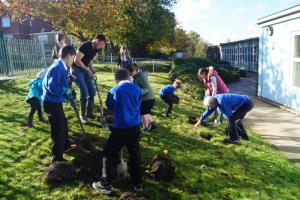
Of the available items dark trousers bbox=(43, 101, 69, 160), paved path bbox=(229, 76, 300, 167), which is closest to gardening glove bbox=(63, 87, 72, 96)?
dark trousers bbox=(43, 101, 69, 160)

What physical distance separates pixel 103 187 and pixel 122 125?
35.2 inches

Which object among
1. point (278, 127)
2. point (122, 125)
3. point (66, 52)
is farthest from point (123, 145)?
point (278, 127)

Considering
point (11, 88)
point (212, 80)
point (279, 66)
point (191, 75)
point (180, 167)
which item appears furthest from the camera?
point (191, 75)

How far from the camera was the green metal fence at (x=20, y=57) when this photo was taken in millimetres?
16062

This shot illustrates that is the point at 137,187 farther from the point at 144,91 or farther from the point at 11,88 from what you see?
the point at 11,88

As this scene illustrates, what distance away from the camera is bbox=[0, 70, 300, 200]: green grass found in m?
5.06

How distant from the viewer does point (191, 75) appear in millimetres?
19500

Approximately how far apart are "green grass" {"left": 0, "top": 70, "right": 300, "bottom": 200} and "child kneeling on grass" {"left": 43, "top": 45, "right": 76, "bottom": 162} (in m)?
0.52

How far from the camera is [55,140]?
18.2 feet

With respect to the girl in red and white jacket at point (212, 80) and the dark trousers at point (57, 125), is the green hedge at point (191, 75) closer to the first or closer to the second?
the girl in red and white jacket at point (212, 80)

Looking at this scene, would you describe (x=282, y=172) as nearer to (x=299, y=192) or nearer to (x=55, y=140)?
(x=299, y=192)

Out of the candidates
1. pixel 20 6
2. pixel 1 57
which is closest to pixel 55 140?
pixel 1 57

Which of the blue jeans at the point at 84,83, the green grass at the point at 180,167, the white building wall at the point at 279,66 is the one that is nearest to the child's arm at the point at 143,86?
the green grass at the point at 180,167

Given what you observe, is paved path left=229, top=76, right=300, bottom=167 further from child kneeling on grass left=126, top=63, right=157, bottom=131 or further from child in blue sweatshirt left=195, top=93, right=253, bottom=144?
child kneeling on grass left=126, top=63, right=157, bottom=131
